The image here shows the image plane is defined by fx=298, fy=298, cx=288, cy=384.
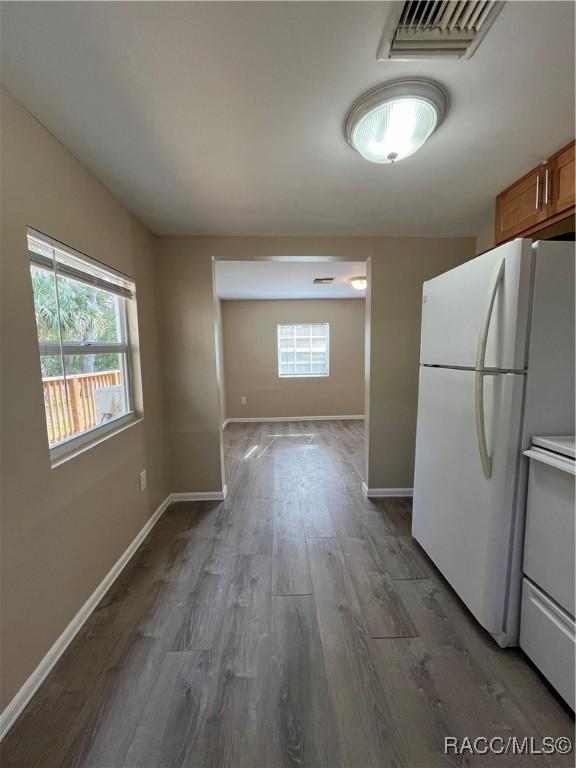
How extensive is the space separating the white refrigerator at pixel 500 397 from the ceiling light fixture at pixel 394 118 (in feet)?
2.01

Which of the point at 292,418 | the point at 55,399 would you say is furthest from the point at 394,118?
the point at 292,418

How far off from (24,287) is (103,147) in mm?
803

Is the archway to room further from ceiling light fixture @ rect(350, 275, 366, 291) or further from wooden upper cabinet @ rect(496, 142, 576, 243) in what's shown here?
wooden upper cabinet @ rect(496, 142, 576, 243)

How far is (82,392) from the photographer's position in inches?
66.7

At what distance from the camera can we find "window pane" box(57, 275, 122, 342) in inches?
61.1

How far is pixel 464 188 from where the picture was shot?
186cm

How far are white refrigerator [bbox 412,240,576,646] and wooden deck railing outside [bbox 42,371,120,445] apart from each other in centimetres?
200

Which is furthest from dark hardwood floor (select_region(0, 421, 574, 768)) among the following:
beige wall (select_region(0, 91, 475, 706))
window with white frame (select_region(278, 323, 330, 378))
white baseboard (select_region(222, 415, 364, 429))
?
window with white frame (select_region(278, 323, 330, 378))

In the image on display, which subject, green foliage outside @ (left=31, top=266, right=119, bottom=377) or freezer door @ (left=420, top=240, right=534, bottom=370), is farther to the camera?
green foliage outside @ (left=31, top=266, right=119, bottom=377)

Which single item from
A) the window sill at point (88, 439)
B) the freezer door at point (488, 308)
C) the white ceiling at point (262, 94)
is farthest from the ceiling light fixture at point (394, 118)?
the window sill at point (88, 439)

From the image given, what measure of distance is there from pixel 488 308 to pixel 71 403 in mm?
2104

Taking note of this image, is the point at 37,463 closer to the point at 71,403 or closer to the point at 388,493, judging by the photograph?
the point at 71,403

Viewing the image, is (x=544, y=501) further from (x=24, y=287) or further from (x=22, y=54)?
(x=22, y=54)

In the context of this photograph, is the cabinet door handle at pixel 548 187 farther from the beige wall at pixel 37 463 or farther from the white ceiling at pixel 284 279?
the beige wall at pixel 37 463
